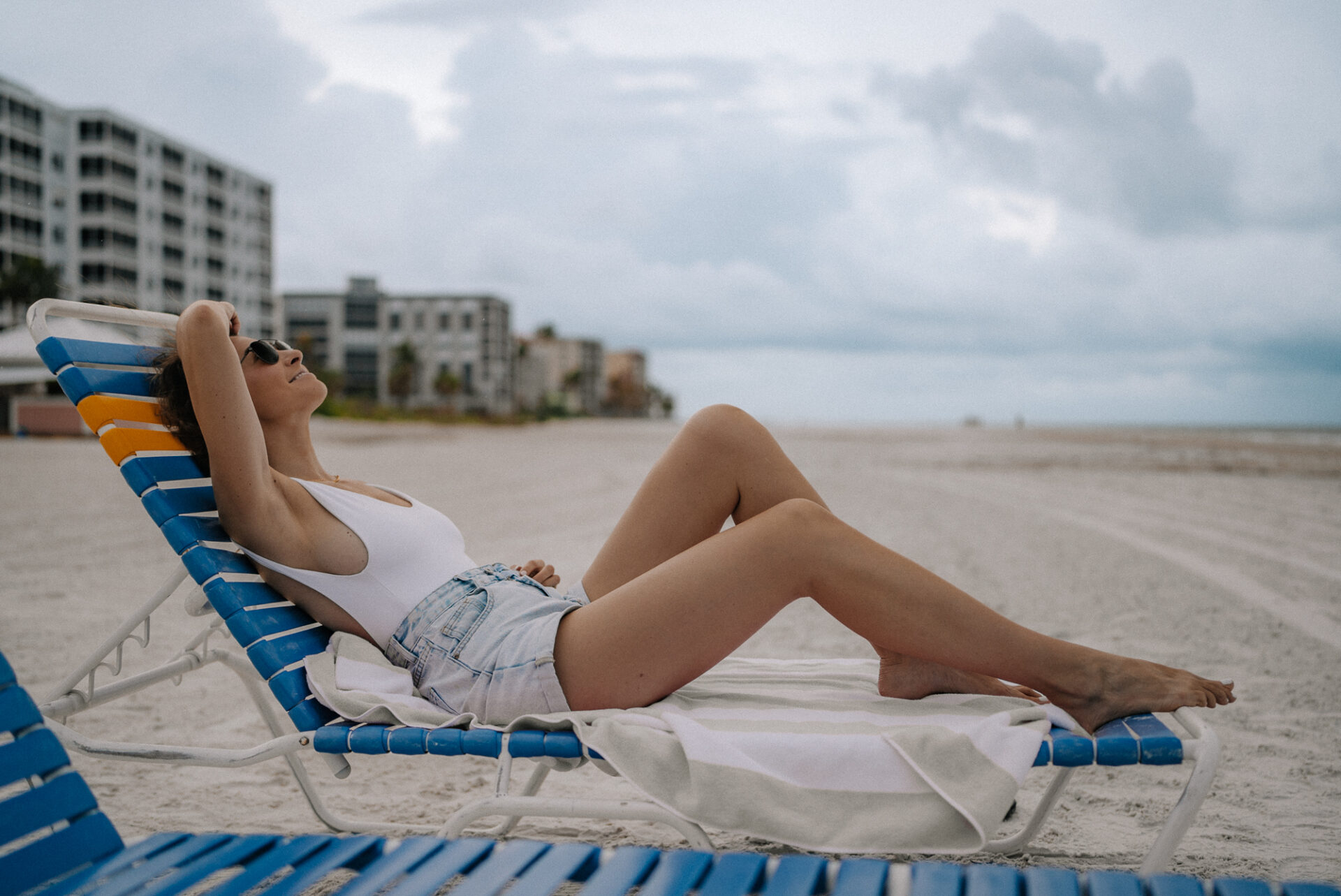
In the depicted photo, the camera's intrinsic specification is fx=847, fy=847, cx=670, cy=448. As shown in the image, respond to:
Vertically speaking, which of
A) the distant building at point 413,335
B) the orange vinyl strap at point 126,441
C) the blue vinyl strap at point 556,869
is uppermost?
the distant building at point 413,335

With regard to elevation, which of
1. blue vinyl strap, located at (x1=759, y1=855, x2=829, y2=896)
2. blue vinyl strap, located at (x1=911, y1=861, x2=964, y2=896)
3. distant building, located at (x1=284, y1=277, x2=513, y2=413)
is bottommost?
blue vinyl strap, located at (x1=759, y1=855, x2=829, y2=896)

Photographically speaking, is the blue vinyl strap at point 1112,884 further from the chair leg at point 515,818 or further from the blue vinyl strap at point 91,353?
the blue vinyl strap at point 91,353

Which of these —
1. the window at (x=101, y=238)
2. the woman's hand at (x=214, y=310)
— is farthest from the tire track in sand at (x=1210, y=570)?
the window at (x=101, y=238)

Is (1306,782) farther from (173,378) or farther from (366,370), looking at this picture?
Answer: (366,370)

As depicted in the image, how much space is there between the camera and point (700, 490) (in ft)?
7.63

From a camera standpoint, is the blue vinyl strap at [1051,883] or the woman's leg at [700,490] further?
the woman's leg at [700,490]

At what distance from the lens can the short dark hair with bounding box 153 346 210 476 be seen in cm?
228

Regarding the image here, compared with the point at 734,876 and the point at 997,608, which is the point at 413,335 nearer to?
the point at 997,608

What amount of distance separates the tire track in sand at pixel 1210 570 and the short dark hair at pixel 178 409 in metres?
5.17

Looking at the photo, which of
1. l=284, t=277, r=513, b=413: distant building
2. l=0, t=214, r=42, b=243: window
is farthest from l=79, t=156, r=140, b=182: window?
l=284, t=277, r=513, b=413: distant building

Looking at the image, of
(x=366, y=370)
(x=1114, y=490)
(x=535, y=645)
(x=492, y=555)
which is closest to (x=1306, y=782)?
(x=535, y=645)

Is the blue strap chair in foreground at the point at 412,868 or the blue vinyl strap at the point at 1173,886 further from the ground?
the blue vinyl strap at the point at 1173,886

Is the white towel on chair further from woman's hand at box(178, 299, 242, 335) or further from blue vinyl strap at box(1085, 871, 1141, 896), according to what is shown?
woman's hand at box(178, 299, 242, 335)

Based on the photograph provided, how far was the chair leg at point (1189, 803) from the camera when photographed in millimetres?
1549
